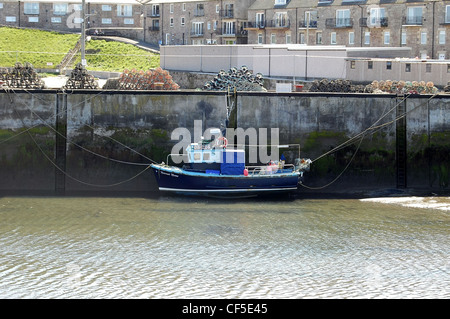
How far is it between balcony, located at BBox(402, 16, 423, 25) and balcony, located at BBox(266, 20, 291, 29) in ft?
34.0

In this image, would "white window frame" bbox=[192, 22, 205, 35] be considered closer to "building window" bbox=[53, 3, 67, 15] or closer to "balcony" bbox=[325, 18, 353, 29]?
"building window" bbox=[53, 3, 67, 15]

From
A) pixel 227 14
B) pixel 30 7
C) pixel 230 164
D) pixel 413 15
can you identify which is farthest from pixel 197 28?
pixel 230 164

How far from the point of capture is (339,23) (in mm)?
61156

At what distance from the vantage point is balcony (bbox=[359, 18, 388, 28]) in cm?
5822

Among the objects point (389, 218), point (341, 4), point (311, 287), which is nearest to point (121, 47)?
point (341, 4)

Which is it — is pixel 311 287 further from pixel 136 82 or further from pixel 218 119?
pixel 136 82

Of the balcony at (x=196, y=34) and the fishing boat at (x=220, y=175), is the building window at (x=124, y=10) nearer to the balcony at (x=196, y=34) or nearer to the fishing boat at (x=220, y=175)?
the balcony at (x=196, y=34)

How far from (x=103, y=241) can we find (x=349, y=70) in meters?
21.8

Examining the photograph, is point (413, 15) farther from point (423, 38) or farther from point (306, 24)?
point (306, 24)

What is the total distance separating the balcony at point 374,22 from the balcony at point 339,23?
1.09m

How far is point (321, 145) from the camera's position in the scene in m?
33.8

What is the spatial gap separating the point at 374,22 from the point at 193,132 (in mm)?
28653

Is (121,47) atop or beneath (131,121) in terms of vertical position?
atop

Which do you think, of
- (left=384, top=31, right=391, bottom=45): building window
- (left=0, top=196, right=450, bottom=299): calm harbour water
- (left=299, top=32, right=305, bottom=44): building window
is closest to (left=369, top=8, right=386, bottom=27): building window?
(left=384, top=31, right=391, bottom=45): building window
